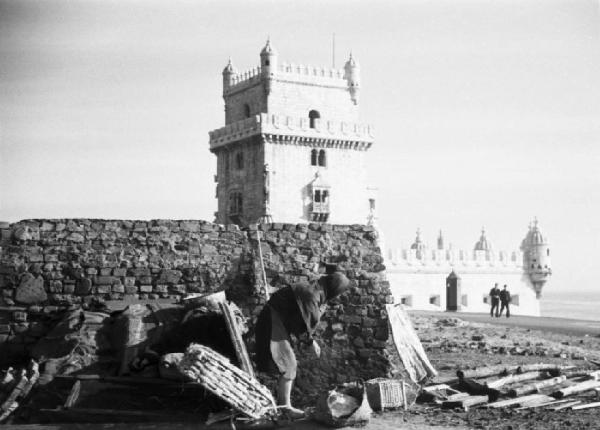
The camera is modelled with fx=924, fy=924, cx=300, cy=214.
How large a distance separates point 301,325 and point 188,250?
2.42 metres

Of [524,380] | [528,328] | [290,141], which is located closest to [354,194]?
[290,141]

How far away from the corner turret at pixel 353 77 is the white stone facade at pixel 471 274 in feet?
36.3

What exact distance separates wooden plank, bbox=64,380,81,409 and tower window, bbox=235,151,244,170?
50.0 meters

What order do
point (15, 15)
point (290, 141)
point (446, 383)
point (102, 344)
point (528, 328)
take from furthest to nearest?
1. point (290, 141)
2. point (528, 328)
3. point (446, 383)
4. point (15, 15)
5. point (102, 344)

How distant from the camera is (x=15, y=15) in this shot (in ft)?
36.7

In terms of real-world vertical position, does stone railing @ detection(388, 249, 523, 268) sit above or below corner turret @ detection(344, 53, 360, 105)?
below

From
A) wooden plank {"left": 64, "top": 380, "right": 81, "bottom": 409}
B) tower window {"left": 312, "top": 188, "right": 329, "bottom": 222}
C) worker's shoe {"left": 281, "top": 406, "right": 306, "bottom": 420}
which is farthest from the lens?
tower window {"left": 312, "top": 188, "right": 329, "bottom": 222}

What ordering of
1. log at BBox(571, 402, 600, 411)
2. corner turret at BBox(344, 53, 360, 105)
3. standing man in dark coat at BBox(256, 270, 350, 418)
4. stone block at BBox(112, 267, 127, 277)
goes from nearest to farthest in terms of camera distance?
1. standing man in dark coat at BBox(256, 270, 350, 418)
2. log at BBox(571, 402, 600, 411)
3. stone block at BBox(112, 267, 127, 277)
4. corner turret at BBox(344, 53, 360, 105)

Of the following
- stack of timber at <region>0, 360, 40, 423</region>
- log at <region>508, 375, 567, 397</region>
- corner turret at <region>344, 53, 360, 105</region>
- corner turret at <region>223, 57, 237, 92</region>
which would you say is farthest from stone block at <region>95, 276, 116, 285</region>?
corner turret at <region>223, 57, 237, 92</region>

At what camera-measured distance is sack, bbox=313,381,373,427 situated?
30.1 feet

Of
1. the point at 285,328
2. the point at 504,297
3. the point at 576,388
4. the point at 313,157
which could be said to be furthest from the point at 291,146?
the point at 285,328

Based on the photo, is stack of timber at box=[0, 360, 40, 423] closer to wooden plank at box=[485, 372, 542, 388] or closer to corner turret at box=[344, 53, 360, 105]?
wooden plank at box=[485, 372, 542, 388]

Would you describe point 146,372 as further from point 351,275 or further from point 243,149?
point 243,149

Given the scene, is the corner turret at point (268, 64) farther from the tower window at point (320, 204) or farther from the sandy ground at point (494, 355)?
the sandy ground at point (494, 355)
